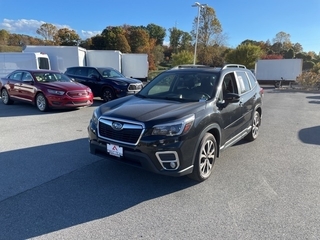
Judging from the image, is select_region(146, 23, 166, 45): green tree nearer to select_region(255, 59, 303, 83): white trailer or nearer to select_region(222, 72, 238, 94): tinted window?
select_region(255, 59, 303, 83): white trailer

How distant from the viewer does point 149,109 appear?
373 cm

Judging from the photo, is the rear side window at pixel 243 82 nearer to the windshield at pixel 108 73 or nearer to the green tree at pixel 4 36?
the windshield at pixel 108 73

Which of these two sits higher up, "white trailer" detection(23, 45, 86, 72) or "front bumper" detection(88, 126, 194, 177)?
"white trailer" detection(23, 45, 86, 72)

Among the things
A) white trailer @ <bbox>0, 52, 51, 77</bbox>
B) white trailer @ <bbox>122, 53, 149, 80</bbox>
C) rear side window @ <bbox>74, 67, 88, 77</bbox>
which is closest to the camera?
rear side window @ <bbox>74, 67, 88, 77</bbox>

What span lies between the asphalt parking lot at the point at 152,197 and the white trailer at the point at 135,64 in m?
17.9

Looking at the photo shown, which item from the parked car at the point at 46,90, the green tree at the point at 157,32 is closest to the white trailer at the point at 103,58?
the parked car at the point at 46,90

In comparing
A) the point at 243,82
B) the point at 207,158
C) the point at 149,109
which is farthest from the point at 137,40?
the point at 207,158

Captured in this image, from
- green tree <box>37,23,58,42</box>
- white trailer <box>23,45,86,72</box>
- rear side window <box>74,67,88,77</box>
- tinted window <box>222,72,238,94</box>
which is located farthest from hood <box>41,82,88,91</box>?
green tree <box>37,23,58,42</box>

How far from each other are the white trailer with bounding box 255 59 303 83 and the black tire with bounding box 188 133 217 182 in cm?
Answer: 2709

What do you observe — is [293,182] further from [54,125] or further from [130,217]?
[54,125]

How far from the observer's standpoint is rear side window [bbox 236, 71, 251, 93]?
518 cm

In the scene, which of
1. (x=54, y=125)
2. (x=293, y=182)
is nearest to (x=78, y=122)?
(x=54, y=125)

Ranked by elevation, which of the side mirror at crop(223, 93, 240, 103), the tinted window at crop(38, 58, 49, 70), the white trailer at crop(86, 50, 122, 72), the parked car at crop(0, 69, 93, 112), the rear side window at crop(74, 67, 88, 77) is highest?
the white trailer at crop(86, 50, 122, 72)

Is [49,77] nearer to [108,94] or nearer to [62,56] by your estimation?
[108,94]
